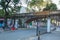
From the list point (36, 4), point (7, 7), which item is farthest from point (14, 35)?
point (36, 4)

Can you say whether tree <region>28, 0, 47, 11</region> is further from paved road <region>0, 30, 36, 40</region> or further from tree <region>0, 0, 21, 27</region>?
paved road <region>0, 30, 36, 40</region>

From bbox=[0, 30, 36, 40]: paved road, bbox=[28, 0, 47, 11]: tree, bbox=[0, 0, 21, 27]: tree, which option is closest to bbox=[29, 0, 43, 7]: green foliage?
bbox=[28, 0, 47, 11]: tree

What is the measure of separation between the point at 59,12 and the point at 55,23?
21.3 metres

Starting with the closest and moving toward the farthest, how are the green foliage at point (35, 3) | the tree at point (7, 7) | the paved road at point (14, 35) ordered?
the paved road at point (14, 35) → the tree at point (7, 7) → the green foliage at point (35, 3)

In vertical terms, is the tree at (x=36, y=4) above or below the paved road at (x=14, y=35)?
above

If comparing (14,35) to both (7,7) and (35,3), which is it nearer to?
(7,7)

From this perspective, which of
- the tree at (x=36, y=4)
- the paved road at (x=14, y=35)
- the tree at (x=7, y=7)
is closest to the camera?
the paved road at (x=14, y=35)

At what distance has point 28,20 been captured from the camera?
49000 mm

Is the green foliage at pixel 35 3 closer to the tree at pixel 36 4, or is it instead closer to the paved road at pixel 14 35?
the tree at pixel 36 4

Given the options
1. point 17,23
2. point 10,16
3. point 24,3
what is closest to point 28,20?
point 17,23

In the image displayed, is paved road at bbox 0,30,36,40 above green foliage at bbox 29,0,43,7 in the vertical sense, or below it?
below

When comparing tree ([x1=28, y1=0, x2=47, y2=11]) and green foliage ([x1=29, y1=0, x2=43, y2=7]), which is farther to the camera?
tree ([x1=28, y1=0, x2=47, y2=11])

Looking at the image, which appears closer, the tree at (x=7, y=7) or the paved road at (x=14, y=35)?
the paved road at (x=14, y=35)

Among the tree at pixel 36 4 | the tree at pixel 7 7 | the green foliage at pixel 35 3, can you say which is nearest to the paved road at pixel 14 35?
the tree at pixel 7 7
